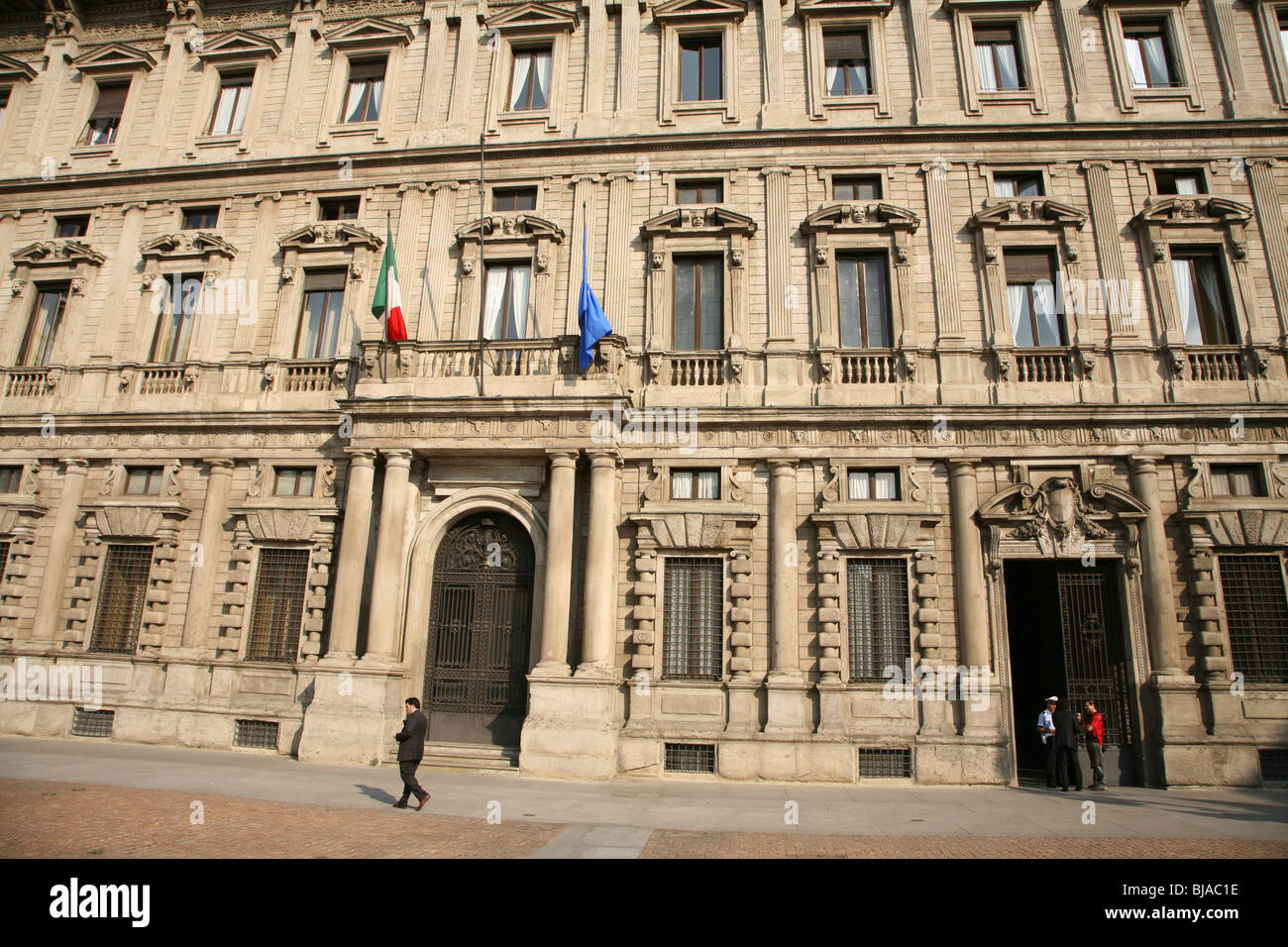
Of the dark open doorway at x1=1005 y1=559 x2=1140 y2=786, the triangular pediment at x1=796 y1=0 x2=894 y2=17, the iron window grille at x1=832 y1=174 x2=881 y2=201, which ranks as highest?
the triangular pediment at x1=796 y1=0 x2=894 y2=17

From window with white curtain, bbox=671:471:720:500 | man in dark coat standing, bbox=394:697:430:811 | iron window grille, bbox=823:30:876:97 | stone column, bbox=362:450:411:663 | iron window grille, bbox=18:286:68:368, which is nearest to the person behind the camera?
man in dark coat standing, bbox=394:697:430:811

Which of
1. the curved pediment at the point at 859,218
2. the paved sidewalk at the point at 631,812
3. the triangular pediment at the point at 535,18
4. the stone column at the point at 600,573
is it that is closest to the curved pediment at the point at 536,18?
the triangular pediment at the point at 535,18

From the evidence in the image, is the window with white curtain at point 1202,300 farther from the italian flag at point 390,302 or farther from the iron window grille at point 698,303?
the italian flag at point 390,302

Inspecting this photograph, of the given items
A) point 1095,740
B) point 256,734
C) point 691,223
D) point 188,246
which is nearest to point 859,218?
point 691,223

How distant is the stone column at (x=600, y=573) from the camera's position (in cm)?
1521

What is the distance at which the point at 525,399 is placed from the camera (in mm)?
16016

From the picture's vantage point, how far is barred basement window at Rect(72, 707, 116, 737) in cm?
1756

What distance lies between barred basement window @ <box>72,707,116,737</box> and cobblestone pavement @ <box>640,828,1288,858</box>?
585 inches

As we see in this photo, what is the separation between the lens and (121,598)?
1853 cm

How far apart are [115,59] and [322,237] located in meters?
10.1

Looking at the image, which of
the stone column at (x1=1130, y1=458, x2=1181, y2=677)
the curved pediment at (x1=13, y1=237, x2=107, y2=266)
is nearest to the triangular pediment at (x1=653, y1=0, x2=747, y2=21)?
the stone column at (x1=1130, y1=458, x2=1181, y2=677)

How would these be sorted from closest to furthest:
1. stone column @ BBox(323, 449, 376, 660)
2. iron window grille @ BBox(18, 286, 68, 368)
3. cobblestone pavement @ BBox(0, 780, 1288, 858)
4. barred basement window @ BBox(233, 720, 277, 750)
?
cobblestone pavement @ BBox(0, 780, 1288, 858) → stone column @ BBox(323, 449, 376, 660) → barred basement window @ BBox(233, 720, 277, 750) → iron window grille @ BBox(18, 286, 68, 368)

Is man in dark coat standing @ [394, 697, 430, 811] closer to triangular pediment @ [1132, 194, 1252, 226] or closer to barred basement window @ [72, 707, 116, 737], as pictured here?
barred basement window @ [72, 707, 116, 737]

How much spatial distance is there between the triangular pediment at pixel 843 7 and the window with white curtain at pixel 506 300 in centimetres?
999
